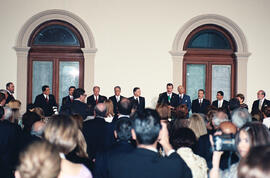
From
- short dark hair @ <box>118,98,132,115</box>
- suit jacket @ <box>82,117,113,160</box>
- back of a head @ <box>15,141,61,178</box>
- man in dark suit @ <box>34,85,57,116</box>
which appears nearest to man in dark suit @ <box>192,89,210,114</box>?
man in dark suit @ <box>34,85,57,116</box>

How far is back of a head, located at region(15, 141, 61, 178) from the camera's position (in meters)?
2.19

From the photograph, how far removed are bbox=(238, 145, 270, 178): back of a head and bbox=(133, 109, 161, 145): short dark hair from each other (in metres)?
0.99

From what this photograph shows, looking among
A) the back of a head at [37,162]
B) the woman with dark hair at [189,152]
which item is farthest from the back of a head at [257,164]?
the woman with dark hair at [189,152]

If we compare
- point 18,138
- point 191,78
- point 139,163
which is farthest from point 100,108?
point 191,78

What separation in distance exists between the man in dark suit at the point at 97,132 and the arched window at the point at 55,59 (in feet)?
21.3

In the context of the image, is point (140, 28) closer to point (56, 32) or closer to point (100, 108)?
point (56, 32)

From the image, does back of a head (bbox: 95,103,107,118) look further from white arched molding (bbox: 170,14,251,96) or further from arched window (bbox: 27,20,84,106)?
white arched molding (bbox: 170,14,251,96)

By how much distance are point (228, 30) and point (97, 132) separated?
7.94 m

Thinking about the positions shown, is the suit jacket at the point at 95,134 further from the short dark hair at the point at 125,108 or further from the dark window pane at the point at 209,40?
the dark window pane at the point at 209,40

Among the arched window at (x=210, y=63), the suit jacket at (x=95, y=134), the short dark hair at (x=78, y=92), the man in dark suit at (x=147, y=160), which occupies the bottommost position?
the suit jacket at (x=95, y=134)

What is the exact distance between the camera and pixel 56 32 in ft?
37.9

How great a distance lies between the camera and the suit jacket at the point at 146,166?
264cm

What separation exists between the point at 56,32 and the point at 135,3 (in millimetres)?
2464

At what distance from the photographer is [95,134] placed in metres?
5.18
